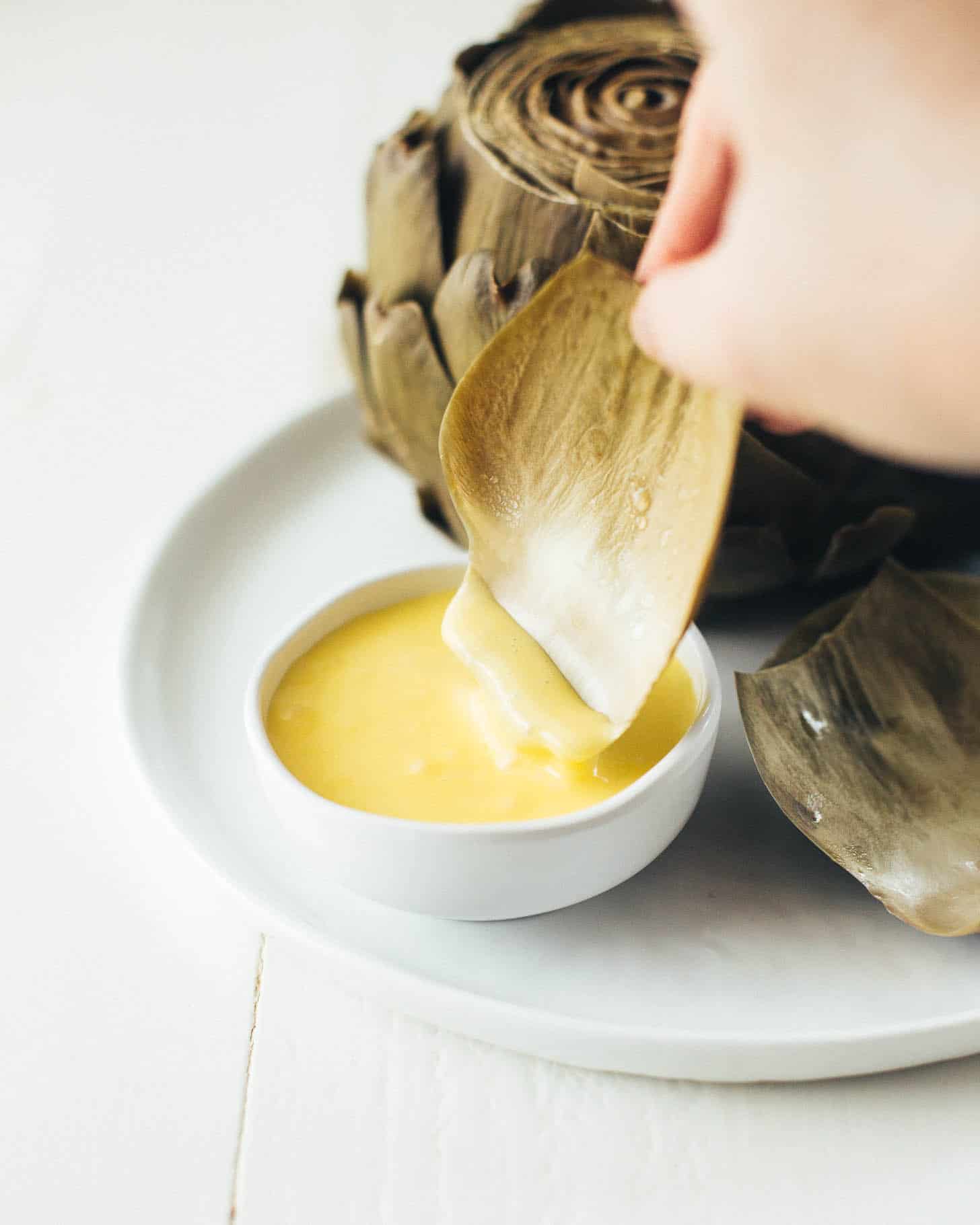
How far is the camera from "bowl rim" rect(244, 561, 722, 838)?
1.40 ft

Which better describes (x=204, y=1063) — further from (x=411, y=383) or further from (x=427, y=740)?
(x=411, y=383)

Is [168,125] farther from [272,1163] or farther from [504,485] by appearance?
[272,1163]

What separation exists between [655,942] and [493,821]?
0.08 m

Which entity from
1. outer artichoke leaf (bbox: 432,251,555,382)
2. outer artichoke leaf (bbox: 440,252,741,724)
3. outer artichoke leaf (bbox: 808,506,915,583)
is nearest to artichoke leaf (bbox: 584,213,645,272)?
outer artichoke leaf (bbox: 440,252,741,724)

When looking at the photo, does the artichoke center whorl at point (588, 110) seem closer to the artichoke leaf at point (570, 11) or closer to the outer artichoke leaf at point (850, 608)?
the artichoke leaf at point (570, 11)

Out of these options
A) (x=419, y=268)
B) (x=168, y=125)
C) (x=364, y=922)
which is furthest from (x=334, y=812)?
(x=168, y=125)

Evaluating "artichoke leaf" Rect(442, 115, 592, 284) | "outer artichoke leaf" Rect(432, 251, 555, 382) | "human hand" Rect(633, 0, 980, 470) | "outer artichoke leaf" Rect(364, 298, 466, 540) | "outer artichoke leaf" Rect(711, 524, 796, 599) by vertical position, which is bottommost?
"outer artichoke leaf" Rect(711, 524, 796, 599)

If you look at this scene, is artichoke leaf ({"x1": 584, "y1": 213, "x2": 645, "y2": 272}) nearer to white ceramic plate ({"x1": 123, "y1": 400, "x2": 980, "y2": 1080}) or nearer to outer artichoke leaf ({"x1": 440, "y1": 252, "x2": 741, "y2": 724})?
outer artichoke leaf ({"x1": 440, "y1": 252, "x2": 741, "y2": 724})

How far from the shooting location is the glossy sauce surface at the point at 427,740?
46 cm

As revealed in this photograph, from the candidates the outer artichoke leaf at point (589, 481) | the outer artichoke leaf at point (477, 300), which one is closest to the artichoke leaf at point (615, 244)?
the outer artichoke leaf at point (589, 481)

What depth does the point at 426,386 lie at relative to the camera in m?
0.62

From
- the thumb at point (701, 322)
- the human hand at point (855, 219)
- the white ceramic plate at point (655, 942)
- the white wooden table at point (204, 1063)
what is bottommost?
the white wooden table at point (204, 1063)

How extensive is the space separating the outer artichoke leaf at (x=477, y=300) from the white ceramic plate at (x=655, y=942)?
181mm

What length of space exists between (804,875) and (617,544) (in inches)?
6.0
